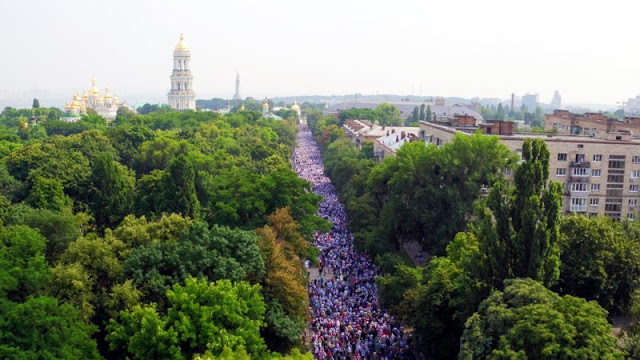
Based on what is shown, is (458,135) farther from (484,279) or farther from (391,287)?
(484,279)

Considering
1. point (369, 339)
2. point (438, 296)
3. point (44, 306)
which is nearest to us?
point (44, 306)

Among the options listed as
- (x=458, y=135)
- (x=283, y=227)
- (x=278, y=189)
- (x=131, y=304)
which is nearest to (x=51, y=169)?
(x=278, y=189)

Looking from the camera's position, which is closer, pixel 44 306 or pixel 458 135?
pixel 44 306

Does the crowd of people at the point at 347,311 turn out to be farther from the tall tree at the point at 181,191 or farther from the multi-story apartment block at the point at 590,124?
the multi-story apartment block at the point at 590,124

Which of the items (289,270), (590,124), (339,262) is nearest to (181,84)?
(590,124)

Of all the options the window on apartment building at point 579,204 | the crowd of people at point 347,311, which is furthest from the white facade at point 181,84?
the window on apartment building at point 579,204

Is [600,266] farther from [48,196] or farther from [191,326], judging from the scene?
[48,196]

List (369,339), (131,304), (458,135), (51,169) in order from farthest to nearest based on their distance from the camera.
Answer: (51,169), (458,135), (369,339), (131,304)
